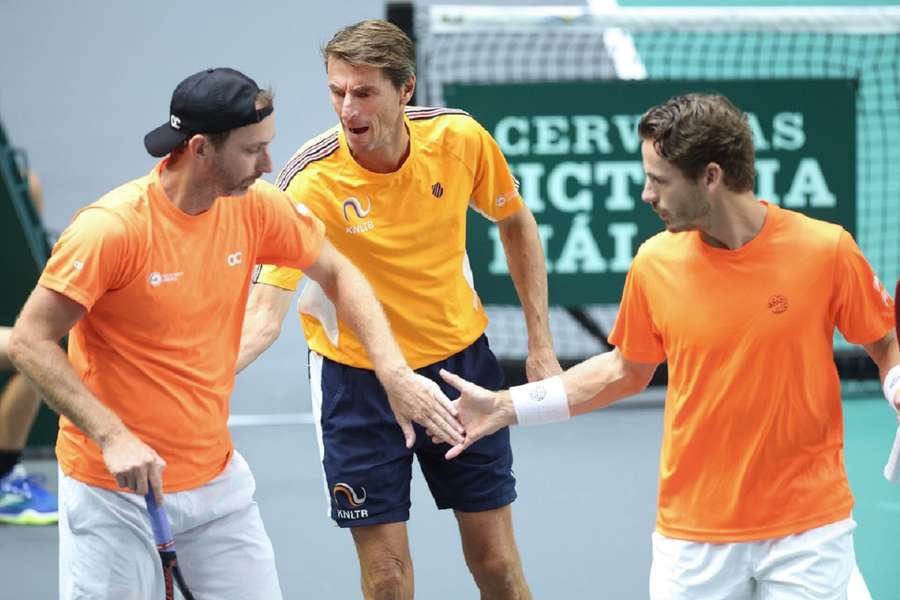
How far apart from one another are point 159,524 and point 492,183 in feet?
6.92

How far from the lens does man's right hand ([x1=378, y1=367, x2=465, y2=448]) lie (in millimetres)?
5238

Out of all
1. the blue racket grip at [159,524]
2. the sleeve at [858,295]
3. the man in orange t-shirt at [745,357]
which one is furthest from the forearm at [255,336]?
the sleeve at [858,295]

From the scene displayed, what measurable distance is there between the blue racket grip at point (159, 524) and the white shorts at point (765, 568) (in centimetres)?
151

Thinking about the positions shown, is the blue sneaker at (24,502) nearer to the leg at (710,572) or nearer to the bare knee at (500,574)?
the bare knee at (500,574)

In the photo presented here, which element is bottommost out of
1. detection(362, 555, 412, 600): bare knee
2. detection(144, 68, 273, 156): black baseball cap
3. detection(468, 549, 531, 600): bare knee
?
detection(468, 549, 531, 600): bare knee

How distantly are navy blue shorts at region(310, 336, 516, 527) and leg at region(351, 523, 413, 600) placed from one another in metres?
0.05

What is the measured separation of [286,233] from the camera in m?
5.14

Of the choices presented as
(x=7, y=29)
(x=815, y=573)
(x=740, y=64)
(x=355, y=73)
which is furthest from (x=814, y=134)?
(x=7, y=29)

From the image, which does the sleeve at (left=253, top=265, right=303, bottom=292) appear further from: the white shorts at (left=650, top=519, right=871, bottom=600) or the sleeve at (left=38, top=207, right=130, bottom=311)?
the white shorts at (left=650, top=519, right=871, bottom=600)

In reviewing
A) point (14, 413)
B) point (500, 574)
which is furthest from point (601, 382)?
point (14, 413)

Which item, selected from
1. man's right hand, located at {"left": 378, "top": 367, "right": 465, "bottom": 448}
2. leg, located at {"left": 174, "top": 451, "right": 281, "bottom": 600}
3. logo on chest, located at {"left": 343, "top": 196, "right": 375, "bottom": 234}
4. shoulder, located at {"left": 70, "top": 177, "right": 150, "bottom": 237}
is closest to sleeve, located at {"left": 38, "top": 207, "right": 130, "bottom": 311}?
shoulder, located at {"left": 70, "top": 177, "right": 150, "bottom": 237}

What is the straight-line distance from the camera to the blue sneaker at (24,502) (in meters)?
8.14

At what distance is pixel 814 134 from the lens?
966cm

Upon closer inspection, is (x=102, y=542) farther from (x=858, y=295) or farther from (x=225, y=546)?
(x=858, y=295)
